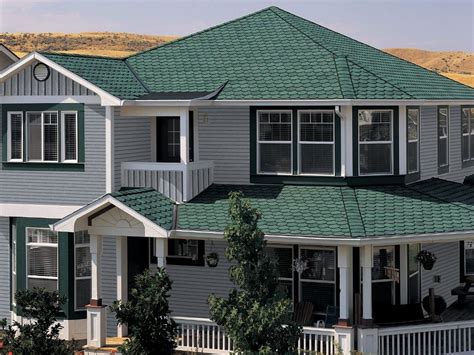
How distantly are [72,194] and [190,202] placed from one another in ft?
9.78

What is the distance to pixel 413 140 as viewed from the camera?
2431 cm

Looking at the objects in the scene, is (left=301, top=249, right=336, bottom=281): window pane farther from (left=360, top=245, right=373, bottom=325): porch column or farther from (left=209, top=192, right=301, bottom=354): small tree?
(left=209, top=192, right=301, bottom=354): small tree

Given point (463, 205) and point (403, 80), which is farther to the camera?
point (403, 80)

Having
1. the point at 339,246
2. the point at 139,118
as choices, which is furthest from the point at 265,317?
the point at 139,118

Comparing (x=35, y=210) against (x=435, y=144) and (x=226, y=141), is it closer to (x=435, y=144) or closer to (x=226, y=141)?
(x=226, y=141)

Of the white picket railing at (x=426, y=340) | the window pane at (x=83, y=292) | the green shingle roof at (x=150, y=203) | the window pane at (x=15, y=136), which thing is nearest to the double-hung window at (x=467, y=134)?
the white picket railing at (x=426, y=340)

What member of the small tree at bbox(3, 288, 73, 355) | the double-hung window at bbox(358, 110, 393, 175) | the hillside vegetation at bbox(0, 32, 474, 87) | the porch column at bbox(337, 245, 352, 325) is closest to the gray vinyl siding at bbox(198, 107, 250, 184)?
the double-hung window at bbox(358, 110, 393, 175)

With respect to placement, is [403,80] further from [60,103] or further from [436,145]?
[60,103]

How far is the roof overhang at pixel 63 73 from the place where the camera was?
22750 mm

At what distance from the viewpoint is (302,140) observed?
2333cm

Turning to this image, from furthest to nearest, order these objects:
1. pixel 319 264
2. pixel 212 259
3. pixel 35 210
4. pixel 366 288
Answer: pixel 35 210 < pixel 212 259 < pixel 319 264 < pixel 366 288

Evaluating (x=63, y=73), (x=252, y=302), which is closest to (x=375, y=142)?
(x=252, y=302)

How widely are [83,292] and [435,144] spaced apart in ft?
33.9

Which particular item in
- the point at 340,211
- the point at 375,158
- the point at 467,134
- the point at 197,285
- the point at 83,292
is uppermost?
the point at 467,134
